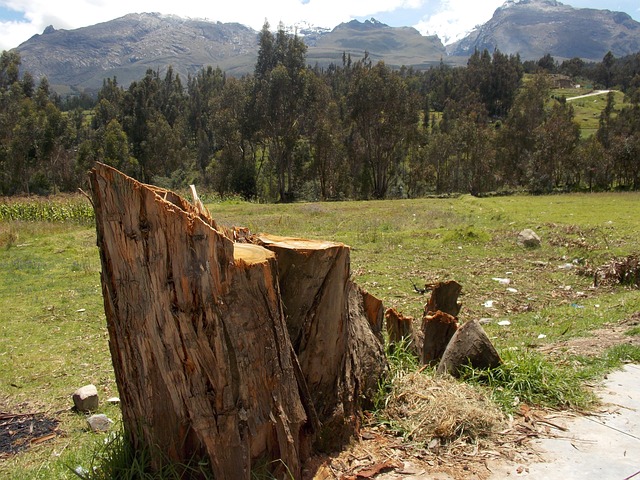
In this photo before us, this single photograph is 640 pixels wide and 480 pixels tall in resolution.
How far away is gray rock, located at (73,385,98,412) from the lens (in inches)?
218

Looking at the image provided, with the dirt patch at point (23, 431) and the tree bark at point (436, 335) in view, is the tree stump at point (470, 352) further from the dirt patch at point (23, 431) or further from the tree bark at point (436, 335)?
the dirt patch at point (23, 431)

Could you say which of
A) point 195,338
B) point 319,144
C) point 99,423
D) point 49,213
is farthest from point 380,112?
point 195,338

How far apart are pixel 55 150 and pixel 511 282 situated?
51911 millimetres

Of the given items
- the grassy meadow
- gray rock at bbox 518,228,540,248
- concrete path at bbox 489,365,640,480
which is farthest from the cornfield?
concrete path at bbox 489,365,640,480

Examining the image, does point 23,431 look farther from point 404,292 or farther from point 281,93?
point 281,93

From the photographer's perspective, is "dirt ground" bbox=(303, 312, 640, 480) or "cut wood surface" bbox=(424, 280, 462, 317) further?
"cut wood surface" bbox=(424, 280, 462, 317)

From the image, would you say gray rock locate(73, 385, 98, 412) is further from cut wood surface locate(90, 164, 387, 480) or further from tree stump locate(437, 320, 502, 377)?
tree stump locate(437, 320, 502, 377)

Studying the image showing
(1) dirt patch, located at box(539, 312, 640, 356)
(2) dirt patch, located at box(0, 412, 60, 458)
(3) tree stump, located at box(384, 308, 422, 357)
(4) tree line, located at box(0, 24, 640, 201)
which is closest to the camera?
(2) dirt patch, located at box(0, 412, 60, 458)

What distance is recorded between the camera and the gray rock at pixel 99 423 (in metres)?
5.10

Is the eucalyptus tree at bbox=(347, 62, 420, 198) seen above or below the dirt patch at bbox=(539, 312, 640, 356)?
above

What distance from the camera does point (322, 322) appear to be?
12.3ft

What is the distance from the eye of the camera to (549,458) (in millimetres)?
3643

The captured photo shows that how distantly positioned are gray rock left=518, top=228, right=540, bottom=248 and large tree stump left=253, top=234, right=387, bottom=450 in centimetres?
1123

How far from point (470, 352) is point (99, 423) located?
3.59m
